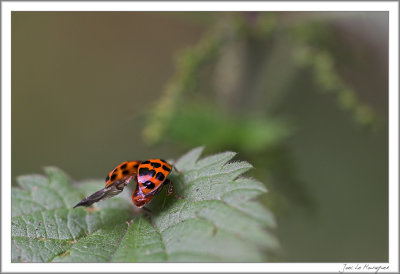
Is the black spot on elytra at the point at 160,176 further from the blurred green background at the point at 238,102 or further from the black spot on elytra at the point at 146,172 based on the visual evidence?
the blurred green background at the point at 238,102

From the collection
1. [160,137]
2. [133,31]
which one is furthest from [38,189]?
[133,31]

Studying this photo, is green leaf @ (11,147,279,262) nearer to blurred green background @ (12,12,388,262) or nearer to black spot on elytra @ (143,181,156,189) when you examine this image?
black spot on elytra @ (143,181,156,189)

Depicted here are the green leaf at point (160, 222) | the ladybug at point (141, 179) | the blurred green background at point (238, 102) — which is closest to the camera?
the green leaf at point (160, 222)

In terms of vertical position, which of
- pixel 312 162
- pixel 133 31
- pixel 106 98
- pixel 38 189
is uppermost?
pixel 133 31

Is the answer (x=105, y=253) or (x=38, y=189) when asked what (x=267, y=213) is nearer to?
(x=105, y=253)

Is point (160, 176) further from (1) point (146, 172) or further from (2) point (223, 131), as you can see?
(2) point (223, 131)

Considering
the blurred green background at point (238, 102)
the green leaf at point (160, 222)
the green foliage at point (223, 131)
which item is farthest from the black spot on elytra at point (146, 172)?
the green foliage at point (223, 131)
